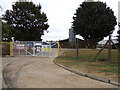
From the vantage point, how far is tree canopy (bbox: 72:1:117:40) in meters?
48.7

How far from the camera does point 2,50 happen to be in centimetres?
2391

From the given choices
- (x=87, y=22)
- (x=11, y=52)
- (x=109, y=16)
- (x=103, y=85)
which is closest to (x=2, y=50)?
(x=11, y=52)

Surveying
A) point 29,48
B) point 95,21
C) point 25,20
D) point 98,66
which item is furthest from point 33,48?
point 95,21

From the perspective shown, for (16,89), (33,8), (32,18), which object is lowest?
(16,89)

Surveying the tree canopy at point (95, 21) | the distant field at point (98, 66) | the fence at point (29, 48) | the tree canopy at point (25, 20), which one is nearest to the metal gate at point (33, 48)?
the fence at point (29, 48)

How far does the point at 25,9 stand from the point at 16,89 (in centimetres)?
2387

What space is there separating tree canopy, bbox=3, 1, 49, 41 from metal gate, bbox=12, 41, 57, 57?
16.1ft

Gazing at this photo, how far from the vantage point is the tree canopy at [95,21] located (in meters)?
48.7

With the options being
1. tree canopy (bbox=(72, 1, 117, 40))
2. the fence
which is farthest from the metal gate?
tree canopy (bbox=(72, 1, 117, 40))

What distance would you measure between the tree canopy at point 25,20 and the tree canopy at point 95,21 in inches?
887

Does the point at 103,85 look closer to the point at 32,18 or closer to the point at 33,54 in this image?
the point at 33,54

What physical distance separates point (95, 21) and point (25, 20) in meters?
26.6

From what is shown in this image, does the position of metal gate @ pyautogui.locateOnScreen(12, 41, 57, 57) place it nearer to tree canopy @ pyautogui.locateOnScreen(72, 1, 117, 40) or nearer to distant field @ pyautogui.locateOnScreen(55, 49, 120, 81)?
distant field @ pyautogui.locateOnScreen(55, 49, 120, 81)

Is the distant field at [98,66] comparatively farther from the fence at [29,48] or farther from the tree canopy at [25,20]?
the tree canopy at [25,20]
